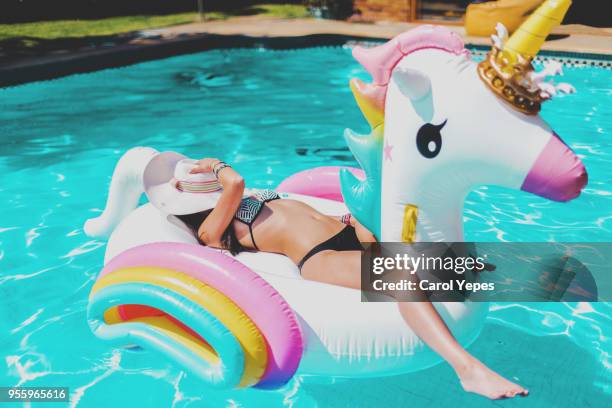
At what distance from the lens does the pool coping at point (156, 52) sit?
8.98 m

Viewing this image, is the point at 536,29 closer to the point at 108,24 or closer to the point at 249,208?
the point at 249,208

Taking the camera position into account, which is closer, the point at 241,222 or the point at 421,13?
the point at 241,222

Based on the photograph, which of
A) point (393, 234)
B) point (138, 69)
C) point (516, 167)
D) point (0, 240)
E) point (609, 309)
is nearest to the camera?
point (516, 167)

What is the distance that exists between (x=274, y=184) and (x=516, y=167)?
142 inches

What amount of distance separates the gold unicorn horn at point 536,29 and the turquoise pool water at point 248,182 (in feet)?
5.43

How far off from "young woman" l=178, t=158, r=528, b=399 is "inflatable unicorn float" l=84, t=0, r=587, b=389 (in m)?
0.10

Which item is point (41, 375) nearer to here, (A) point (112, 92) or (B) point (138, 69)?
(A) point (112, 92)

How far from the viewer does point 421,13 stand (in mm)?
14656

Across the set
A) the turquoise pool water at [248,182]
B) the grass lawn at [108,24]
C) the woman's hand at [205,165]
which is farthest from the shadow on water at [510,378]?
the grass lawn at [108,24]

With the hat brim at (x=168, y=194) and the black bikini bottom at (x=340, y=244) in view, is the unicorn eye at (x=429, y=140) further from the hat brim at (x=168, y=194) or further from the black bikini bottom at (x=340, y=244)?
the hat brim at (x=168, y=194)

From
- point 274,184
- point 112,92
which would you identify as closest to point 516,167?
point 274,184

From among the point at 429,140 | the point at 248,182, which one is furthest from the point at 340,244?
the point at 248,182

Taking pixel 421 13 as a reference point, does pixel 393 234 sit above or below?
below

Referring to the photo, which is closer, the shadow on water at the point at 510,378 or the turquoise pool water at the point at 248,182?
the shadow on water at the point at 510,378
